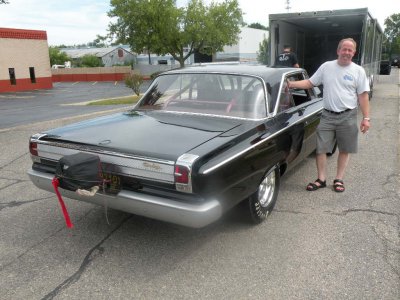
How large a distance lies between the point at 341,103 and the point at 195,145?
2.29 meters

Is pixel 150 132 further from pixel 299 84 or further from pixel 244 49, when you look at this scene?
pixel 244 49

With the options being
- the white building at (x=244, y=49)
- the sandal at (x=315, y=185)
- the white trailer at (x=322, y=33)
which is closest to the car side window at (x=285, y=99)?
the sandal at (x=315, y=185)

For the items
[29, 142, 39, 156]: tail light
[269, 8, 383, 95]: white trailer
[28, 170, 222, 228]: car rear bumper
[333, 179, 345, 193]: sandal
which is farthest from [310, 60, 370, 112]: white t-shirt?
[269, 8, 383, 95]: white trailer

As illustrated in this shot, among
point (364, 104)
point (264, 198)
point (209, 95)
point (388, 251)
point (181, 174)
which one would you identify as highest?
point (209, 95)

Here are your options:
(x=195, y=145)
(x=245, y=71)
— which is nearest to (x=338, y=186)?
(x=245, y=71)

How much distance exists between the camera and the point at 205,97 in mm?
4316

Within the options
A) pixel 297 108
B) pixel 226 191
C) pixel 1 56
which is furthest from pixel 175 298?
pixel 1 56

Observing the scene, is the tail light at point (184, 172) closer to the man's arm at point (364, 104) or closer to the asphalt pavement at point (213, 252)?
the asphalt pavement at point (213, 252)

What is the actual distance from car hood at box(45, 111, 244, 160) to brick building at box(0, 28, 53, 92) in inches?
1094

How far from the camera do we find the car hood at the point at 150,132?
3.16 meters

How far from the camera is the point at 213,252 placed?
3.42 metres

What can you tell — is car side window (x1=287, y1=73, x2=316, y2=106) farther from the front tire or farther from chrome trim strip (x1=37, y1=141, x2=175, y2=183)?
chrome trim strip (x1=37, y1=141, x2=175, y2=183)

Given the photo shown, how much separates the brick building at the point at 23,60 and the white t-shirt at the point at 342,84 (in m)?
28.4

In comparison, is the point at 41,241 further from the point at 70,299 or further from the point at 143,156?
the point at 143,156
